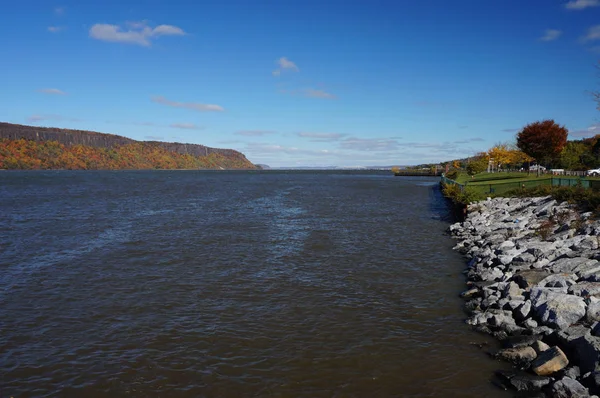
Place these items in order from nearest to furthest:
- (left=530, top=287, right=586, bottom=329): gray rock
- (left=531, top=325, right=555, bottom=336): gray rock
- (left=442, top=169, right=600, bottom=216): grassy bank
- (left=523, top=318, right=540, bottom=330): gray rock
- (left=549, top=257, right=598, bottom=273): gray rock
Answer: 1. (left=531, top=325, right=555, bottom=336): gray rock
2. (left=530, top=287, right=586, bottom=329): gray rock
3. (left=523, top=318, right=540, bottom=330): gray rock
4. (left=549, top=257, right=598, bottom=273): gray rock
5. (left=442, top=169, right=600, bottom=216): grassy bank

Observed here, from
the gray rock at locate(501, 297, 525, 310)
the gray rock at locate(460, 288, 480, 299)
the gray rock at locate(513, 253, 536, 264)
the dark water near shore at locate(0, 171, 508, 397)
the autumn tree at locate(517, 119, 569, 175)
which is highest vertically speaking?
the autumn tree at locate(517, 119, 569, 175)

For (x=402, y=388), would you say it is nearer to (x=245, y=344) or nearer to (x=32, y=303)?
(x=245, y=344)

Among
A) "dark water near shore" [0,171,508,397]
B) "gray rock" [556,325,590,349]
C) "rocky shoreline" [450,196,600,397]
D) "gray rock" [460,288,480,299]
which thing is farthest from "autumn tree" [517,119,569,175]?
"gray rock" [556,325,590,349]

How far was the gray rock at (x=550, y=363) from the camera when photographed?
809 cm

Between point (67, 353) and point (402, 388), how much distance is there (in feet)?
24.5

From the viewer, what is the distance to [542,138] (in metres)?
49.9

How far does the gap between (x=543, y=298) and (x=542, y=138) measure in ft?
153

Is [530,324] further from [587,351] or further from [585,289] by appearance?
[585,289]

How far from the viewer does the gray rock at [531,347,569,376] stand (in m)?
8.09

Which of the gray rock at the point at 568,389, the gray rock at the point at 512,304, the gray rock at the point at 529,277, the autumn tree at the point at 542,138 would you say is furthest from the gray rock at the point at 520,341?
the autumn tree at the point at 542,138

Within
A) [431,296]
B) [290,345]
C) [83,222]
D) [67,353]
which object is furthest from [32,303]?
[83,222]

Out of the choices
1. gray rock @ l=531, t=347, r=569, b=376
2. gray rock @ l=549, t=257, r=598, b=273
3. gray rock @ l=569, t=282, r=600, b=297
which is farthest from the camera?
gray rock @ l=549, t=257, r=598, b=273

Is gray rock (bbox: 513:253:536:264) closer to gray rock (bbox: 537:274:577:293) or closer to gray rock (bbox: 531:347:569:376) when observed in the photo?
gray rock (bbox: 537:274:577:293)

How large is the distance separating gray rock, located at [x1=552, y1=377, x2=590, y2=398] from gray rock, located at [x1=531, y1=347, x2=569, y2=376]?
62cm
